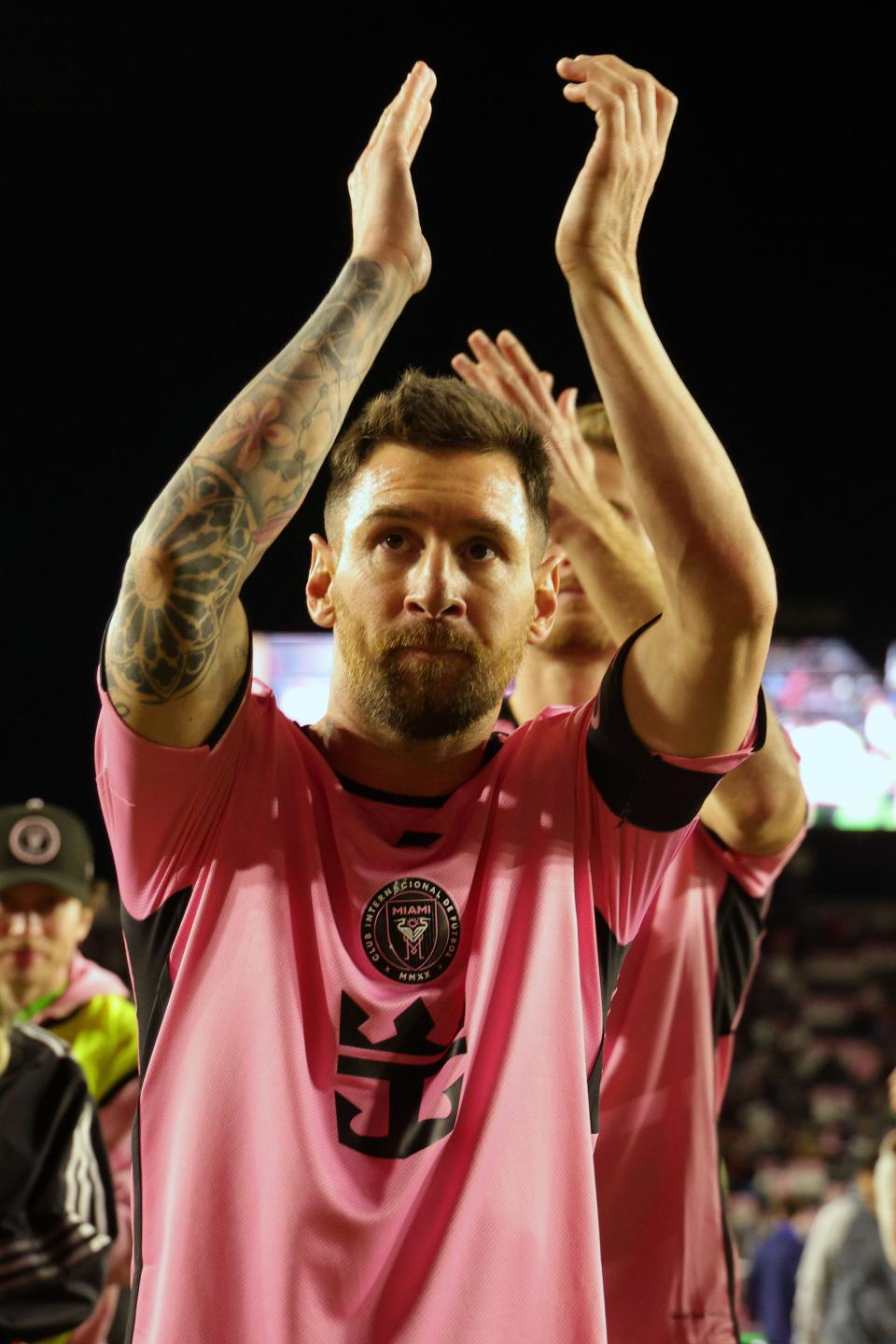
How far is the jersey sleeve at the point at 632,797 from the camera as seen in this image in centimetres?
196

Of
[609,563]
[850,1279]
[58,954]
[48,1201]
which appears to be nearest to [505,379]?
[609,563]

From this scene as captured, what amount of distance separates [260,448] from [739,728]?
70cm

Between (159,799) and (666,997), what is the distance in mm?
1253

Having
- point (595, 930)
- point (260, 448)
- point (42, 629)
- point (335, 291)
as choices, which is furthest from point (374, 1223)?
point (42, 629)

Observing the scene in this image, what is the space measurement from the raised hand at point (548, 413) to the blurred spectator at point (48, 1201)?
1.67 metres

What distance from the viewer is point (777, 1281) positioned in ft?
34.3

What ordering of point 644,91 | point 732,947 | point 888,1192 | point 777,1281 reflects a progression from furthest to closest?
point 777,1281
point 888,1192
point 732,947
point 644,91

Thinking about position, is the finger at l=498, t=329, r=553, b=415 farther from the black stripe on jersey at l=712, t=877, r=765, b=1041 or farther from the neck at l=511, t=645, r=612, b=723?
the black stripe on jersey at l=712, t=877, r=765, b=1041

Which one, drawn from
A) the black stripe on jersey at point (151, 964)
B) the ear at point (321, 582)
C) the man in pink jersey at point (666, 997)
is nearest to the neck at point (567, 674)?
the man in pink jersey at point (666, 997)

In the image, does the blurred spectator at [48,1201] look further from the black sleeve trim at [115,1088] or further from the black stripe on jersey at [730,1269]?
the black stripe on jersey at [730,1269]

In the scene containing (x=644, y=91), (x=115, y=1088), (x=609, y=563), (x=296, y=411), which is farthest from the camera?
(x=115, y=1088)

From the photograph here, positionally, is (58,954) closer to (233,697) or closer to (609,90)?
(233,697)

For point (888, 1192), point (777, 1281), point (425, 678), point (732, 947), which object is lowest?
point (777, 1281)

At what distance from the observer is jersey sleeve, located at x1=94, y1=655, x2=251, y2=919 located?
1.85m
